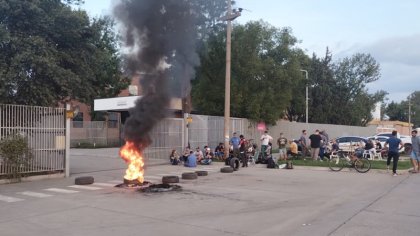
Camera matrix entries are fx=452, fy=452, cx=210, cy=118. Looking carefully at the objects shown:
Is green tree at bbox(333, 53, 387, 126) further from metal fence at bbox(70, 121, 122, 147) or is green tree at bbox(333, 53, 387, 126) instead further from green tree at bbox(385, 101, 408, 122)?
green tree at bbox(385, 101, 408, 122)

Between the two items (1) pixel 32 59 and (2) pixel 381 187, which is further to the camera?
(1) pixel 32 59

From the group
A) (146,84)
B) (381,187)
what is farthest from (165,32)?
(381,187)

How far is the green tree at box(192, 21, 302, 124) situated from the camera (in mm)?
31062

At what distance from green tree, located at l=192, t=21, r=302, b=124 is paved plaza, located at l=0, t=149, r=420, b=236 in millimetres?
15462

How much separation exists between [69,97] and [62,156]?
2257 millimetres

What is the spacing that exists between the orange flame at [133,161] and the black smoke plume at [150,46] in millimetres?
271

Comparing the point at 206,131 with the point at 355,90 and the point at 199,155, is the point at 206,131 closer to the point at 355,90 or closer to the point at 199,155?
the point at 199,155

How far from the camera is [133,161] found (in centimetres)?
1427

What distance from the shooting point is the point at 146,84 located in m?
14.2

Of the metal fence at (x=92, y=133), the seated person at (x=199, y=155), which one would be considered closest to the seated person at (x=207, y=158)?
the seated person at (x=199, y=155)

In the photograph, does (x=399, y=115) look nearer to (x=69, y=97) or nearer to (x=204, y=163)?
(x=204, y=163)

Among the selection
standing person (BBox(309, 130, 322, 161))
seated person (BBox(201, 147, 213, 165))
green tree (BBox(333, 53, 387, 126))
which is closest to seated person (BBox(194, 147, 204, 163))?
seated person (BBox(201, 147, 213, 165))

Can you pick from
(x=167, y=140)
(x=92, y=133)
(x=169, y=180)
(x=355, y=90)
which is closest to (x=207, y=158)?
(x=167, y=140)

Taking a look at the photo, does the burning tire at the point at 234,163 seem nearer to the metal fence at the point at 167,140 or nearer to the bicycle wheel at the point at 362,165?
the metal fence at the point at 167,140
